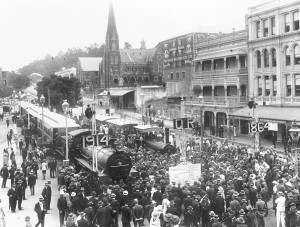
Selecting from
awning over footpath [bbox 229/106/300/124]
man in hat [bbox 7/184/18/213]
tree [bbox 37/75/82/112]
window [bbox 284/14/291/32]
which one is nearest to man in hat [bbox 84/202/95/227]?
man in hat [bbox 7/184/18/213]

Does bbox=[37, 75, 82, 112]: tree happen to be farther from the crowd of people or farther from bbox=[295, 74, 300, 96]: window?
the crowd of people

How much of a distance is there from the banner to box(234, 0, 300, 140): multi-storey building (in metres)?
18.3

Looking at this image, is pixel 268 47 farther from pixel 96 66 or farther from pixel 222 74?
pixel 96 66

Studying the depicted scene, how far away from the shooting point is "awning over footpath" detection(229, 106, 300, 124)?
37.0m

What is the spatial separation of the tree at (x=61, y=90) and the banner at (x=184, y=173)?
5282 centimetres

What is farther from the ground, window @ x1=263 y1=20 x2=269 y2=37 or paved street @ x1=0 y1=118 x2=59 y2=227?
window @ x1=263 y1=20 x2=269 y2=37

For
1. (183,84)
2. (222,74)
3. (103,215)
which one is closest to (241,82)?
(222,74)

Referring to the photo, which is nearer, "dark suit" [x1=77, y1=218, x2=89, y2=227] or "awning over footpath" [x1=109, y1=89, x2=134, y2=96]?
"dark suit" [x1=77, y1=218, x2=89, y2=227]

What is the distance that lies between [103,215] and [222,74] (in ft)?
126

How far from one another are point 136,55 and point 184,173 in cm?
8993

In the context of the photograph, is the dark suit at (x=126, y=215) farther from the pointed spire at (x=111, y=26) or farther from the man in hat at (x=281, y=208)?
the pointed spire at (x=111, y=26)

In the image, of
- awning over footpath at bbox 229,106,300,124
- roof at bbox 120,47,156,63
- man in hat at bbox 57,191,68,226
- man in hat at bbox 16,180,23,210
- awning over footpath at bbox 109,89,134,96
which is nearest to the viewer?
man in hat at bbox 57,191,68,226

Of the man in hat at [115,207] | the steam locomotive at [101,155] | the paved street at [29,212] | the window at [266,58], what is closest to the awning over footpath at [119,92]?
the window at [266,58]

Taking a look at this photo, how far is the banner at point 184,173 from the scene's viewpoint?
65.6 ft
